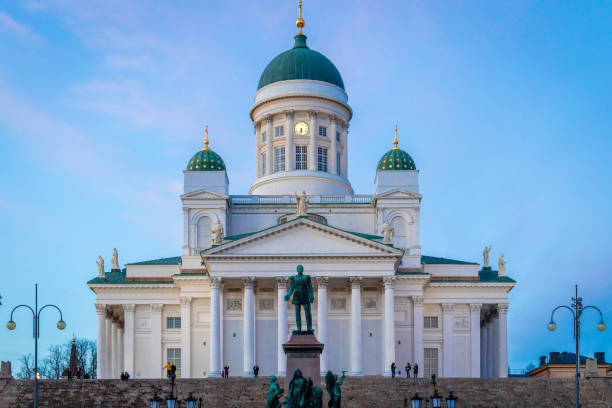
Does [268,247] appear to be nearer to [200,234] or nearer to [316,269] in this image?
[316,269]

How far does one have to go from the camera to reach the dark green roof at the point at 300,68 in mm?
83062

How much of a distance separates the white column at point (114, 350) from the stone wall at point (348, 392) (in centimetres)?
2171

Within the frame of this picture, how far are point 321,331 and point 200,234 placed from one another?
14.3 meters

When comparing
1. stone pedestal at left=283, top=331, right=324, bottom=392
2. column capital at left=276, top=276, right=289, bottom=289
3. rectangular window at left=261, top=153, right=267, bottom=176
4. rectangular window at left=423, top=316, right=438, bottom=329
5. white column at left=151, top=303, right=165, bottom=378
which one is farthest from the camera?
rectangular window at left=261, top=153, right=267, bottom=176

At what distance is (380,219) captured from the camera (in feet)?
248

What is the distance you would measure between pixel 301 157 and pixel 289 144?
145cm

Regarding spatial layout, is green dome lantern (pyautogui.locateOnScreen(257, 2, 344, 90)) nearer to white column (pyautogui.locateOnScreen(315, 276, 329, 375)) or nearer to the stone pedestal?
white column (pyautogui.locateOnScreen(315, 276, 329, 375))

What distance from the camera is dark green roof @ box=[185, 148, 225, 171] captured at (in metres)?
76.9

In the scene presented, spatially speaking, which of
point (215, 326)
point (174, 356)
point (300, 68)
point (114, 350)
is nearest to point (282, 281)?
point (215, 326)

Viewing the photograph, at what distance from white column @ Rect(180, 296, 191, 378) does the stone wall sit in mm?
15880

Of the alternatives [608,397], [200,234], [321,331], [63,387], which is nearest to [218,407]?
[63,387]

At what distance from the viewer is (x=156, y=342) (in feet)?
238

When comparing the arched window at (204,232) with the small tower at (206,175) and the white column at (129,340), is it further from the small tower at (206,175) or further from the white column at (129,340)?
the white column at (129,340)

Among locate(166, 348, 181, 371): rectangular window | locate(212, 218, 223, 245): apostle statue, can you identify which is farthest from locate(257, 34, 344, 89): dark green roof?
locate(166, 348, 181, 371): rectangular window
